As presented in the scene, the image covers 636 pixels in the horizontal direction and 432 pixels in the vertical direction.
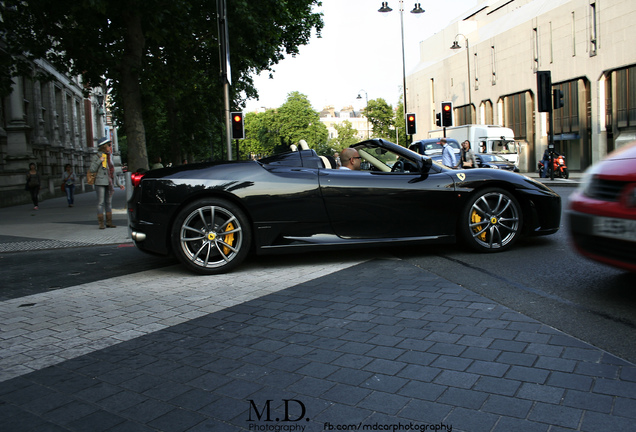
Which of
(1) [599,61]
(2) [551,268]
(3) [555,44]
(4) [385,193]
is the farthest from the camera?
(3) [555,44]

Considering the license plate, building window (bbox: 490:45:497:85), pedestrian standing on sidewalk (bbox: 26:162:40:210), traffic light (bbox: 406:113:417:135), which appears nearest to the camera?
the license plate

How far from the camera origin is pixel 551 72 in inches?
1626

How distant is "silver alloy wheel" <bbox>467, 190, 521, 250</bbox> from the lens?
6090mm

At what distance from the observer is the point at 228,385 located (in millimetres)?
2795

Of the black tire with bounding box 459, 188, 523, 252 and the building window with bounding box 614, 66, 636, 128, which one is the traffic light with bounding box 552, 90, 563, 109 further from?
the black tire with bounding box 459, 188, 523, 252

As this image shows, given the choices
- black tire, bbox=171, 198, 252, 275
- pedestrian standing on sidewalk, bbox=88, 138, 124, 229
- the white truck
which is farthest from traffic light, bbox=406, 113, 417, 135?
black tire, bbox=171, 198, 252, 275

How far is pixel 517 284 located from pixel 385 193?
5.58 feet

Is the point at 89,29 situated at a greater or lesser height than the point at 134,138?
greater

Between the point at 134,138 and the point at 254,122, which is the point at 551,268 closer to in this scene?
the point at 134,138

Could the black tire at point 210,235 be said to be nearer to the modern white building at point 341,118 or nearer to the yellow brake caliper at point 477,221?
the yellow brake caliper at point 477,221

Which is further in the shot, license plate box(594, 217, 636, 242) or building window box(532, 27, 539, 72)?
building window box(532, 27, 539, 72)

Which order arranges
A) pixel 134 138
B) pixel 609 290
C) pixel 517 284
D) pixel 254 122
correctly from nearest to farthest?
pixel 609 290
pixel 517 284
pixel 134 138
pixel 254 122

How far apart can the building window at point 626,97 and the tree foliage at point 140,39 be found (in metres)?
19.9

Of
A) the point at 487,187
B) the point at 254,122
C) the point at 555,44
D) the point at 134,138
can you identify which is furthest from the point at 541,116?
the point at 254,122
